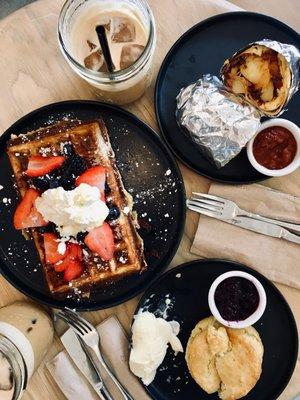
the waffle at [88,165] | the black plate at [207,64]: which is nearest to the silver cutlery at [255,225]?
the black plate at [207,64]

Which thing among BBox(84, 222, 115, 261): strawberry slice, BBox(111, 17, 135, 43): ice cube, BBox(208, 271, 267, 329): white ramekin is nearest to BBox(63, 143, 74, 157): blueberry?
BBox(84, 222, 115, 261): strawberry slice

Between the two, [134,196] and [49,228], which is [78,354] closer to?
[49,228]

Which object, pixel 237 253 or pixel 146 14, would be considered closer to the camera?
pixel 146 14

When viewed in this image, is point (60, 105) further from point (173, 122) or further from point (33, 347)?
point (33, 347)

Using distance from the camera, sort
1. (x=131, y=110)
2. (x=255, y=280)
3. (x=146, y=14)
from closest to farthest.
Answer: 1. (x=146, y=14)
2. (x=255, y=280)
3. (x=131, y=110)

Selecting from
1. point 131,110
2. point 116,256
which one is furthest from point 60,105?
point 116,256

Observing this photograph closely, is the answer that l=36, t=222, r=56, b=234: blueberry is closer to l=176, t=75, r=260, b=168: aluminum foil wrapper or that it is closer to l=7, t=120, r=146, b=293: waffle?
l=7, t=120, r=146, b=293: waffle
